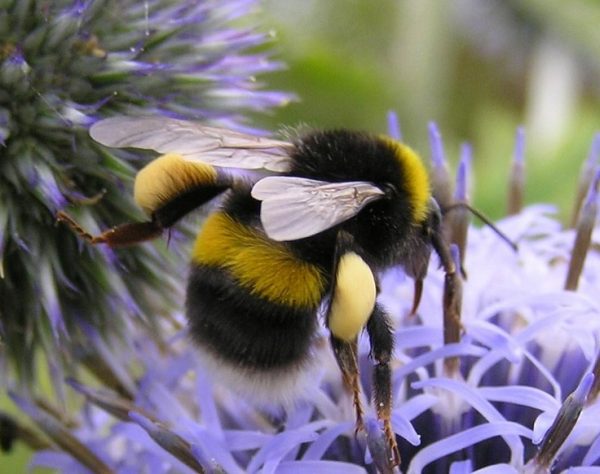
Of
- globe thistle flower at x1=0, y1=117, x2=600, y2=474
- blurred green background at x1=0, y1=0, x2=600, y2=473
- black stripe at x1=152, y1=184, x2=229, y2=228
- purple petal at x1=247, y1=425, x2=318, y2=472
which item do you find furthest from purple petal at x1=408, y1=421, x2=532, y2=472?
blurred green background at x1=0, y1=0, x2=600, y2=473

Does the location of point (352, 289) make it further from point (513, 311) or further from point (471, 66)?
point (471, 66)

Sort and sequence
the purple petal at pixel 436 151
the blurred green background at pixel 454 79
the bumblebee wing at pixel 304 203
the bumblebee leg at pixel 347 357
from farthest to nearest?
the blurred green background at pixel 454 79, the purple petal at pixel 436 151, the bumblebee leg at pixel 347 357, the bumblebee wing at pixel 304 203

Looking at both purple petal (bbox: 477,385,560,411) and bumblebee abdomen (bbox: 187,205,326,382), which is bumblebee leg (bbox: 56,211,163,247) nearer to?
bumblebee abdomen (bbox: 187,205,326,382)

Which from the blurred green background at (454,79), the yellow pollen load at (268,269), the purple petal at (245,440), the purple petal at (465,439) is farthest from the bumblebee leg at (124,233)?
the blurred green background at (454,79)

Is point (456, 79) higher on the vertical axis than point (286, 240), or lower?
lower

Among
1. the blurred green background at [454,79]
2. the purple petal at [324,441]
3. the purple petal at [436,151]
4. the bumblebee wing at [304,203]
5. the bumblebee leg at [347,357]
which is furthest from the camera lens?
the blurred green background at [454,79]

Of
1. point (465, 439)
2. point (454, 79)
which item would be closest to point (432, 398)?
point (465, 439)

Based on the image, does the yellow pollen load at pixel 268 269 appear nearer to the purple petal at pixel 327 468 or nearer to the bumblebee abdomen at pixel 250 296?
the bumblebee abdomen at pixel 250 296

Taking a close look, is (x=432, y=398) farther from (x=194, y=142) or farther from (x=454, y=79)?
(x=454, y=79)
